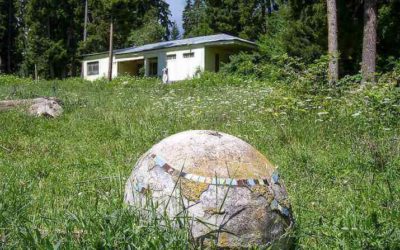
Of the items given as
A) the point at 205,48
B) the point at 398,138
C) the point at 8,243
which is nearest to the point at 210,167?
the point at 8,243

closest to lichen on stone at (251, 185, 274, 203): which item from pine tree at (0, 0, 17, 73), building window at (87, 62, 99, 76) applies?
building window at (87, 62, 99, 76)

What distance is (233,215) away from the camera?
9.46 feet

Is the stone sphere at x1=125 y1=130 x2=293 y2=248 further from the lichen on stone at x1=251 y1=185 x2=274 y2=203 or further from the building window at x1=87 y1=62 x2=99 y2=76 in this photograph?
the building window at x1=87 y1=62 x2=99 y2=76

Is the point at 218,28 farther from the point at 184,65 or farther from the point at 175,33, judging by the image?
the point at 175,33

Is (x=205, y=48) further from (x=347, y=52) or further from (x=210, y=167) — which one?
(x=210, y=167)

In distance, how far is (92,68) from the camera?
49312 mm

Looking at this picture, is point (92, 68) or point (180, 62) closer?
point (180, 62)

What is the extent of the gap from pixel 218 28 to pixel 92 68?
541 inches

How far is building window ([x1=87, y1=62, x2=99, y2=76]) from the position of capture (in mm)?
48531

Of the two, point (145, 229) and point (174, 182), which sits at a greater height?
point (174, 182)

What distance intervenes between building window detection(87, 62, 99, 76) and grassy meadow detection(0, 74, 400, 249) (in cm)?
3689

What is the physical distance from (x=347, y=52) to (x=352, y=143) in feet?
72.0

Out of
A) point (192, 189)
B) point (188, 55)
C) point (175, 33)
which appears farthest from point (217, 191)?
point (175, 33)

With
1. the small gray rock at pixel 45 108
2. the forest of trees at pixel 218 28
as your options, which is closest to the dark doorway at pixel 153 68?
the forest of trees at pixel 218 28
